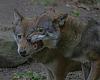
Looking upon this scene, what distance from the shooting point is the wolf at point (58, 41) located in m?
6.09

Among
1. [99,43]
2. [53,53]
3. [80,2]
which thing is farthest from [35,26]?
[80,2]

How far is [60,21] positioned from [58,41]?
0.94ft

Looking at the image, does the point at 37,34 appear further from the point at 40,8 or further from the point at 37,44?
the point at 40,8

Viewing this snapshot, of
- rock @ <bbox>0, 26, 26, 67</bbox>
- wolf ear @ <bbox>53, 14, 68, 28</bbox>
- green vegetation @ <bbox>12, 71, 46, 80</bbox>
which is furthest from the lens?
rock @ <bbox>0, 26, 26, 67</bbox>

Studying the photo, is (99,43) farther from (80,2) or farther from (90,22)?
(80,2)

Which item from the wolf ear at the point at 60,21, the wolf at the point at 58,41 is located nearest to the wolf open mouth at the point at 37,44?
the wolf at the point at 58,41

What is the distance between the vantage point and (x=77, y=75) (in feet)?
26.5

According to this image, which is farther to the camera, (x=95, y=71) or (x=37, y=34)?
(x=95, y=71)

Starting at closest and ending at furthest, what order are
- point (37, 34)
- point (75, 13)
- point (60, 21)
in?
point (37, 34) < point (60, 21) < point (75, 13)

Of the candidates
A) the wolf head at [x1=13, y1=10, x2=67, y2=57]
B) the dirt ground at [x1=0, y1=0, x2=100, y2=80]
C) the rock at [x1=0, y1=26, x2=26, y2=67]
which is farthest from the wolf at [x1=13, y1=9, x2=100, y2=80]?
the dirt ground at [x1=0, y1=0, x2=100, y2=80]

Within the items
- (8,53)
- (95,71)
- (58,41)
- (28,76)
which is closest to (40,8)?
(8,53)

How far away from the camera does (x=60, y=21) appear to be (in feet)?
20.5

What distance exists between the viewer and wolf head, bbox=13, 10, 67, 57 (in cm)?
604

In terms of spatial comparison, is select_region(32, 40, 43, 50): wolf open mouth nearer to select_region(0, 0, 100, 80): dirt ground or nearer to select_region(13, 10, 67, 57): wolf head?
select_region(13, 10, 67, 57): wolf head
